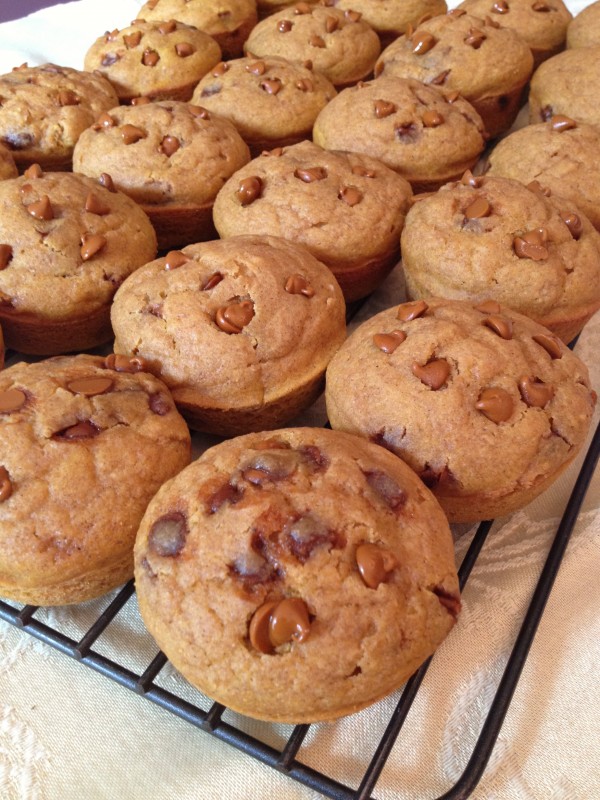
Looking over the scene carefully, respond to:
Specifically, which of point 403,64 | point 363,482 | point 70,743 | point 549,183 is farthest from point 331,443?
point 403,64

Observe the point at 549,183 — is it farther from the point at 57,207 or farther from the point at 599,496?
the point at 57,207

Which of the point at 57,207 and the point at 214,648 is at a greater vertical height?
the point at 57,207

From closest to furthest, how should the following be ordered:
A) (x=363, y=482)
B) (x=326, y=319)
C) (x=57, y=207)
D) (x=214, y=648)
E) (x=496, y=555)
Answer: (x=214, y=648) < (x=363, y=482) < (x=496, y=555) < (x=326, y=319) < (x=57, y=207)

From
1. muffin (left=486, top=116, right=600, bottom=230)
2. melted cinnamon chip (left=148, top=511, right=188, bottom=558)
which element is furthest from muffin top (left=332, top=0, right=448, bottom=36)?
melted cinnamon chip (left=148, top=511, right=188, bottom=558)

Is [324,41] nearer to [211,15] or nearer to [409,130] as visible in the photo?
[211,15]

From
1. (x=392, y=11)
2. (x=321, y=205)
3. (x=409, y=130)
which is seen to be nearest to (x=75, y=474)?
(x=321, y=205)

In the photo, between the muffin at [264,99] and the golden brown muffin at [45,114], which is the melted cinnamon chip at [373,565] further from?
the golden brown muffin at [45,114]

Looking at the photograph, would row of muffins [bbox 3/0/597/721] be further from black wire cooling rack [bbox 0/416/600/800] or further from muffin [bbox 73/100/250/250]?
muffin [bbox 73/100/250/250]
